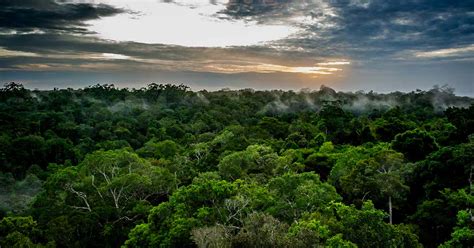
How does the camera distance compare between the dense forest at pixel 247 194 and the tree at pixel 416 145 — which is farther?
the tree at pixel 416 145

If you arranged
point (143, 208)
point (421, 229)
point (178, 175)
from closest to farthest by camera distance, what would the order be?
1. point (421, 229)
2. point (143, 208)
3. point (178, 175)

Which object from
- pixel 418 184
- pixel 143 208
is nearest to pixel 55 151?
pixel 143 208

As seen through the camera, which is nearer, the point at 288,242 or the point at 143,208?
the point at 288,242

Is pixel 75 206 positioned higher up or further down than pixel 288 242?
further down

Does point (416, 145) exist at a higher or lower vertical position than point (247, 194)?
higher

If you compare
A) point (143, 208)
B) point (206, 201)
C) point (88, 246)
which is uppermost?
point (206, 201)

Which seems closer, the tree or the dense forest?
the dense forest

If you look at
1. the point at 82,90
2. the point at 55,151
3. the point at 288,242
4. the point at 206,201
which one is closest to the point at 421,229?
the point at 206,201

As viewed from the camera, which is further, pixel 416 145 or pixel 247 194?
pixel 416 145

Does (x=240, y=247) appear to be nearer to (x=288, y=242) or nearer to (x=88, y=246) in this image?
(x=288, y=242)

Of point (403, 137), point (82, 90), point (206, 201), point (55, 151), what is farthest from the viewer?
point (82, 90)
